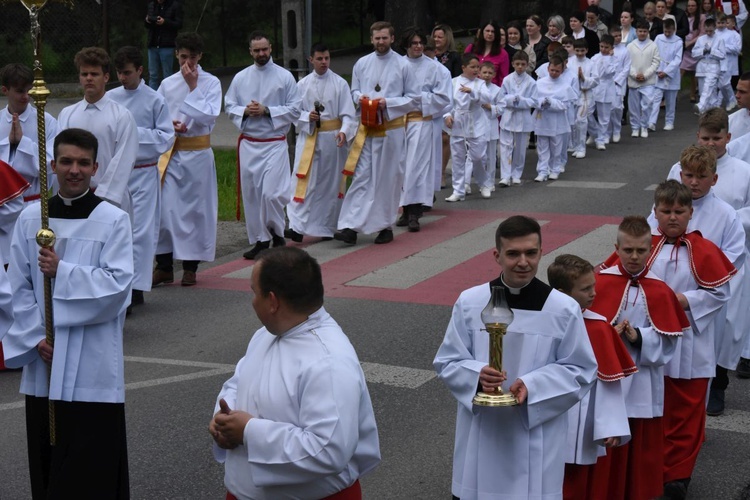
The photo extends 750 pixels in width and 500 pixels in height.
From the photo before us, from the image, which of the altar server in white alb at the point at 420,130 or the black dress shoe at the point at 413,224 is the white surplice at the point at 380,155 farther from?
the black dress shoe at the point at 413,224

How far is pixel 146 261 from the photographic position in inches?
403

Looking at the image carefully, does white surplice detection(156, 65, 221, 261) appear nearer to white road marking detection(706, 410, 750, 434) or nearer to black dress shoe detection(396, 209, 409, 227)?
black dress shoe detection(396, 209, 409, 227)

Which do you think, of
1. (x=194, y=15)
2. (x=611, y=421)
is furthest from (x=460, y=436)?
(x=194, y=15)

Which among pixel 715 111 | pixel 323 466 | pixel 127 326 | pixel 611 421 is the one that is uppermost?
pixel 715 111

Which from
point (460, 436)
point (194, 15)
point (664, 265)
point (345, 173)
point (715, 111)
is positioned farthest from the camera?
point (194, 15)

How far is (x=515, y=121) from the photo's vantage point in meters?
16.7

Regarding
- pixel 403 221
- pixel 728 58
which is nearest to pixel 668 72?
pixel 728 58

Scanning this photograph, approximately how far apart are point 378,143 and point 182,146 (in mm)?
2305

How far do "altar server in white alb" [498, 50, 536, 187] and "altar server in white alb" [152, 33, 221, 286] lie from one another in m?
5.76

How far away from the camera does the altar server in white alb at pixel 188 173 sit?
11.5 metres

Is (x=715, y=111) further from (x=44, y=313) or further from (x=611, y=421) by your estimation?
(x=44, y=313)

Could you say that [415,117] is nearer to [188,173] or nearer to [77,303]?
[188,173]

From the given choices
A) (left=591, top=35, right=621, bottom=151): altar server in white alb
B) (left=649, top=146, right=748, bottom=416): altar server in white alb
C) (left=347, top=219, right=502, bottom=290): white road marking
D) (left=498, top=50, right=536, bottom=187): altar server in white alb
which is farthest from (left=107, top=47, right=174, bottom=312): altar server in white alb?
(left=591, top=35, right=621, bottom=151): altar server in white alb

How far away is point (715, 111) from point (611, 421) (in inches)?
111
